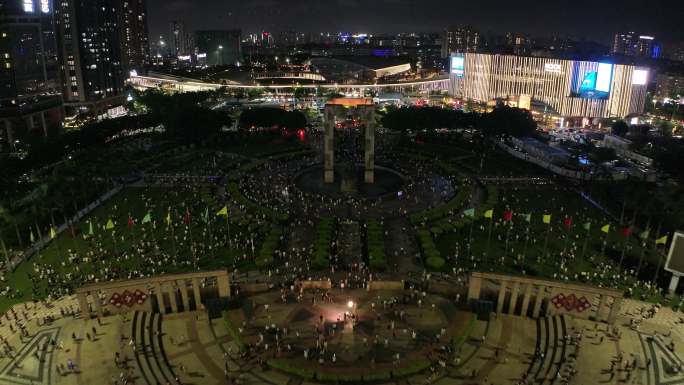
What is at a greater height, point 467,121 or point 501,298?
point 467,121

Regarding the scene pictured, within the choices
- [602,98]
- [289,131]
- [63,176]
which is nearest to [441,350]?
[63,176]

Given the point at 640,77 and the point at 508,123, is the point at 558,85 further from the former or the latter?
the point at 508,123

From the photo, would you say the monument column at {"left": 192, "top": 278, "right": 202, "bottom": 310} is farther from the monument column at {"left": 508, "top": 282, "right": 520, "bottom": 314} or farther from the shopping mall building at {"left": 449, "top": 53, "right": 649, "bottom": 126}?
the shopping mall building at {"left": 449, "top": 53, "right": 649, "bottom": 126}

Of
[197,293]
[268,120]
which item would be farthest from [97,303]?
[268,120]

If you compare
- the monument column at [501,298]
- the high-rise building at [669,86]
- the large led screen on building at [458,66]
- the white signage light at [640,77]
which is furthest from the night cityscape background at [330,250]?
the large led screen on building at [458,66]

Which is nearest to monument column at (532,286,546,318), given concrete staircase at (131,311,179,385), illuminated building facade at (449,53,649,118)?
concrete staircase at (131,311,179,385)

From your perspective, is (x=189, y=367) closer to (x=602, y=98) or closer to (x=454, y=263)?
(x=454, y=263)
